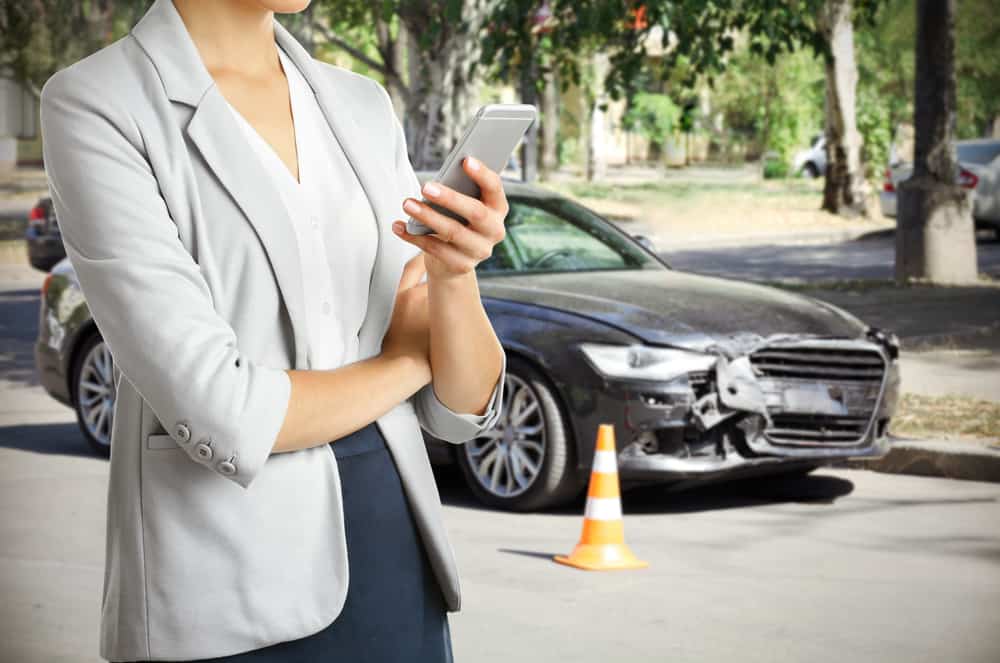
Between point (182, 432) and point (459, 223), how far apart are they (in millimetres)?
366

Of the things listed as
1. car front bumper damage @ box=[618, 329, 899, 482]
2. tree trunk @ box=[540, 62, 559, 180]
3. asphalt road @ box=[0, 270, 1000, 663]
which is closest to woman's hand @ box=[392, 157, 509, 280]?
asphalt road @ box=[0, 270, 1000, 663]

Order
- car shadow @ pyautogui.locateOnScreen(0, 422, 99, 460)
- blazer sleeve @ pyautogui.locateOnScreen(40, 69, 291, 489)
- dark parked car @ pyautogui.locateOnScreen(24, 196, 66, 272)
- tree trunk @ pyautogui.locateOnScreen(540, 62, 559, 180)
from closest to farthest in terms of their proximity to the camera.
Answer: blazer sleeve @ pyautogui.locateOnScreen(40, 69, 291, 489) → car shadow @ pyautogui.locateOnScreen(0, 422, 99, 460) → dark parked car @ pyautogui.locateOnScreen(24, 196, 66, 272) → tree trunk @ pyautogui.locateOnScreen(540, 62, 559, 180)

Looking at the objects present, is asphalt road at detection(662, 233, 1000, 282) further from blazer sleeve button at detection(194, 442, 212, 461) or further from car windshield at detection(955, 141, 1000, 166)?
blazer sleeve button at detection(194, 442, 212, 461)

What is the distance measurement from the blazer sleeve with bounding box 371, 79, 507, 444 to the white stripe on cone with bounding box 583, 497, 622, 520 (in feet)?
15.6

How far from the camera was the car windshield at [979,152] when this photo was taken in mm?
26219

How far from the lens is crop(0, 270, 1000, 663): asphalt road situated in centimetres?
570

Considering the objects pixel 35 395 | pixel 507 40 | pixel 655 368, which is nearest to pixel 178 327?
pixel 655 368

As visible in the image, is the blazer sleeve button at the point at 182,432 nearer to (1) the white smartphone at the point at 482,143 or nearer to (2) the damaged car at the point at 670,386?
(1) the white smartphone at the point at 482,143

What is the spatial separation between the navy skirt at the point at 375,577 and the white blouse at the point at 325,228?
13 cm

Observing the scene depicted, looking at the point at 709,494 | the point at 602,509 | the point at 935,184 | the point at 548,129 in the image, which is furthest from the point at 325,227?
the point at 548,129

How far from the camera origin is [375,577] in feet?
6.51

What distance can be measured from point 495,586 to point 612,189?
113 feet

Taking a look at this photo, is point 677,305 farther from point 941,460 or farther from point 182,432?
point 182,432

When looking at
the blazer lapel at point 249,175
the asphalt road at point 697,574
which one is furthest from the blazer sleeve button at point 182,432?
the asphalt road at point 697,574
